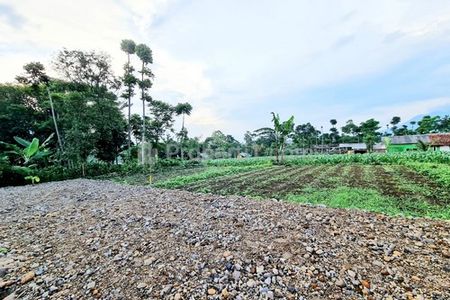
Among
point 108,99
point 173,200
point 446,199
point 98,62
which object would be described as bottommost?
point 446,199

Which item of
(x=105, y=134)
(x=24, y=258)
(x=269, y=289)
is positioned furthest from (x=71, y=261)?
(x=105, y=134)

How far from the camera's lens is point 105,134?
19.8 metres

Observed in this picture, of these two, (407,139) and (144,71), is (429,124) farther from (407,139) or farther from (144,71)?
(144,71)

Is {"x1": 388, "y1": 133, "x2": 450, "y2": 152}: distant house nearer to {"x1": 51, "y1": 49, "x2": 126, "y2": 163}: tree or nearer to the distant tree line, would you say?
the distant tree line

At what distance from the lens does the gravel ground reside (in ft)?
7.79

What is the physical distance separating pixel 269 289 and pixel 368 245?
1578mm

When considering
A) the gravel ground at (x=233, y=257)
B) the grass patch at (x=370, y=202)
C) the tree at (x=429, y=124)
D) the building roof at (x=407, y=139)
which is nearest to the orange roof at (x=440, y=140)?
the building roof at (x=407, y=139)

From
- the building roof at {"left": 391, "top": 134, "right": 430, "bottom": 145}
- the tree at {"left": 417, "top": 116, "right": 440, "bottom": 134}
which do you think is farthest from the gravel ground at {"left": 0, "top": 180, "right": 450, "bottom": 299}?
the tree at {"left": 417, "top": 116, "right": 440, "bottom": 134}

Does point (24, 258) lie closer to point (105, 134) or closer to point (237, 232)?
point (237, 232)

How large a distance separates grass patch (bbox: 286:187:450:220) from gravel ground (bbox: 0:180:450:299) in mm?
1152

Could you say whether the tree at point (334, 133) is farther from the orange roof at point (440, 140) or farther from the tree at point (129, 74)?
the tree at point (129, 74)

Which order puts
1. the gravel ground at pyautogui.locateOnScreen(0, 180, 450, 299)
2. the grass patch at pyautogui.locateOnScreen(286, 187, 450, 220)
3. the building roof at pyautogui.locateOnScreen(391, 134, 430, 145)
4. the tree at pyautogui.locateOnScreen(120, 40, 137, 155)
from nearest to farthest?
the gravel ground at pyautogui.locateOnScreen(0, 180, 450, 299), the grass patch at pyautogui.locateOnScreen(286, 187, 450, 220), the tree at pyautogui.locateOnScreen(120, 40, 137, 155), the building roof at pyautogui.locateOnScreen(391, 134, 430, 145)

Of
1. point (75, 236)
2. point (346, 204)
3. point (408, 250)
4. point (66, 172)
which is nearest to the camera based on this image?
point (408, 250)

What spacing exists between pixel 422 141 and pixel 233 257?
3859 cm
